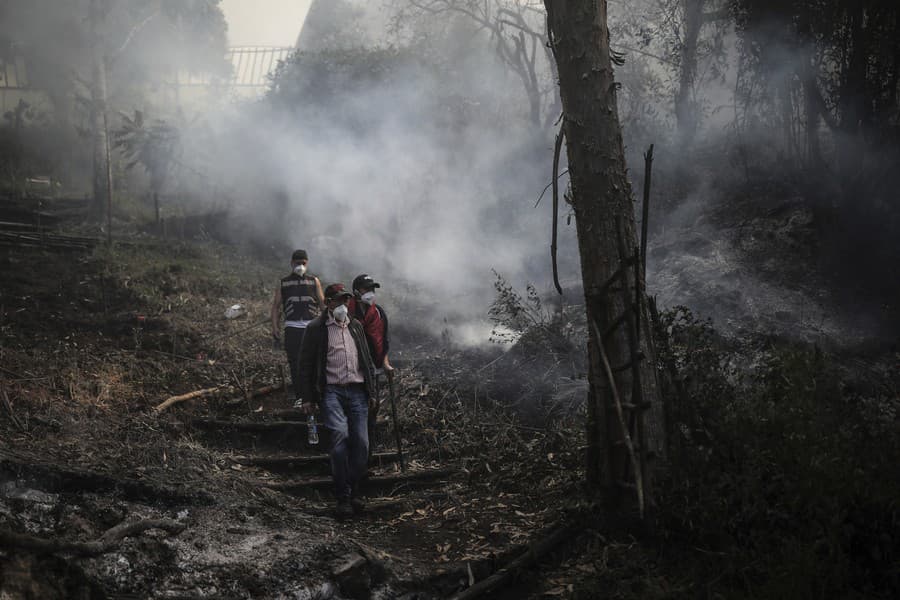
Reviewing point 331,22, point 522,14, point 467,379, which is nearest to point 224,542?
point 467,379

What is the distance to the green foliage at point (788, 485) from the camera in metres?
3.46

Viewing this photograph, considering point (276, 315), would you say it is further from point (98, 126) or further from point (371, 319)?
point (98, 126)

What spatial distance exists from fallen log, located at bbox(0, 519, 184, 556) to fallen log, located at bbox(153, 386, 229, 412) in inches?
129

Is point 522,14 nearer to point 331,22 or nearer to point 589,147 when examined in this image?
point 331,22

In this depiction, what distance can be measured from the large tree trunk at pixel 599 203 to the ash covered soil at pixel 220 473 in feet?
2.77

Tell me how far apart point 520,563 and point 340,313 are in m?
2.69

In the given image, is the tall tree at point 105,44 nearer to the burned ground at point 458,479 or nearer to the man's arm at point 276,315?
the burned ground at point 458,479

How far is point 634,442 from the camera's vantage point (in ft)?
14.2

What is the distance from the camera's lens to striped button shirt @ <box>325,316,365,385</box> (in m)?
5.82

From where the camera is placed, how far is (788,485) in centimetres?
385

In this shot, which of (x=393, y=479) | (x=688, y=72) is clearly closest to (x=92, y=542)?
(x=393, y=479)

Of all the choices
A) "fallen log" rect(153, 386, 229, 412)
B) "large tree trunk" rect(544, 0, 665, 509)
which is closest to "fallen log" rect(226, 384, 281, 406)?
"fallen log" rect(153, 386, 229, 412)

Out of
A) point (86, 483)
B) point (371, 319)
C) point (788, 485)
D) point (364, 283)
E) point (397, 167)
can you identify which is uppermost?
point (397, 167)

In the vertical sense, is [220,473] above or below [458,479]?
above
